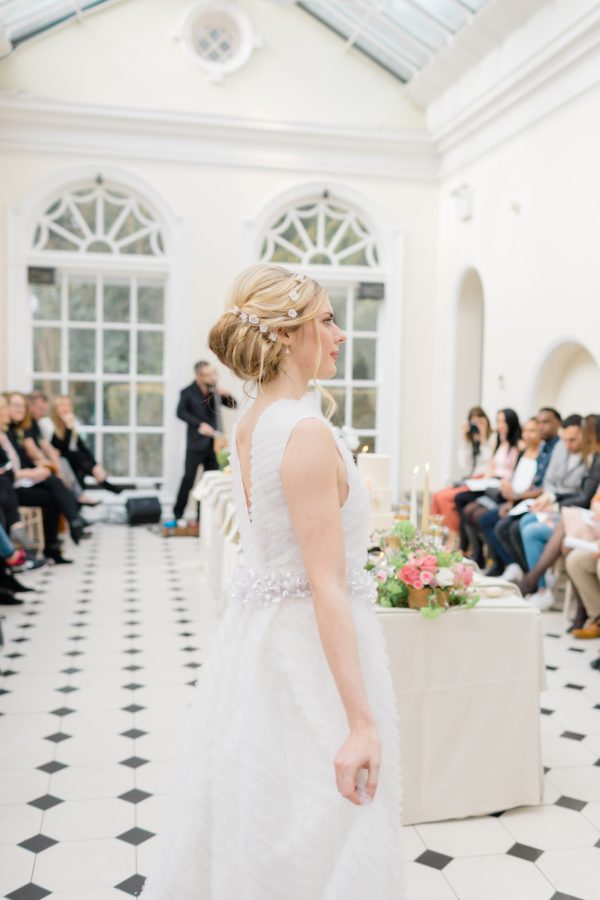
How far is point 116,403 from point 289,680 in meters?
10.2

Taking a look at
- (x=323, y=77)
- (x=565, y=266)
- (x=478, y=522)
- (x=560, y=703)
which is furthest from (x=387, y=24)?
(x=560, y=703)

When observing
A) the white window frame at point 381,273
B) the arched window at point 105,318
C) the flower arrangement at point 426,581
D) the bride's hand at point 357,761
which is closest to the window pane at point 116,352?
the arched window at point 105,318

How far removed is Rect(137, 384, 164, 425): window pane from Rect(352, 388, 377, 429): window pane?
2.60m

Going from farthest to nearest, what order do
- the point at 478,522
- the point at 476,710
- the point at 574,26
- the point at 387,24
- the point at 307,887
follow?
the point at 387,24 → the point at 478,522 → the point at 574,26 → the point at 476,710 → the point at 307,887

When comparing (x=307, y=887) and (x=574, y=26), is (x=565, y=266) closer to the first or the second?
(x=574, y=26)

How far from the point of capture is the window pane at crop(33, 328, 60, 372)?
11.3 m

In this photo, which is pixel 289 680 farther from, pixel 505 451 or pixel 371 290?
pixel 371 290

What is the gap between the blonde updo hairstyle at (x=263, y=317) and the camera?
1.74 meters

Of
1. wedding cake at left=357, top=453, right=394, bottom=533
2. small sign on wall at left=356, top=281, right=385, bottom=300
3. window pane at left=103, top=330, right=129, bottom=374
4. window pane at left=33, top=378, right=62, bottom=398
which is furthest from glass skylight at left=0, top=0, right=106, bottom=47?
wedding cake at left=357, top=453, right=394, bottom=533

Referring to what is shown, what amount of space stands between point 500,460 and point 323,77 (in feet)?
18.9

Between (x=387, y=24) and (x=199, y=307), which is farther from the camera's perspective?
(x=199, y=307)

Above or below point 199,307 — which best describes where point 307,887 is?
below

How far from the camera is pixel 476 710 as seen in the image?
373 centimetres

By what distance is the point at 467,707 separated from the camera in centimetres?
372
